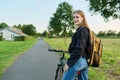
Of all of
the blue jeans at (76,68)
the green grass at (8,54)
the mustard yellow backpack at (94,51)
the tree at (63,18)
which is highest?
the tree at (63,18)

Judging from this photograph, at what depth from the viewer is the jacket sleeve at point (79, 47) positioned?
175 inches

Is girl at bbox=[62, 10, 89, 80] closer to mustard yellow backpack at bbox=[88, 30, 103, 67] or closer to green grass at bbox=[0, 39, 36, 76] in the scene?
mustard yellow backpack at bbox=[88, 30, 103, 67]

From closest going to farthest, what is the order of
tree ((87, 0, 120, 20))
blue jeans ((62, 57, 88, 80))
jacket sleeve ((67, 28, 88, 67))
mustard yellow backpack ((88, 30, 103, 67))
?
jacket sleeve ((67, 28, 88, 67)), blue jeans ((62, 57, 88, 80)), mustard yellow backpack ((88, 30, 103, 67)), tree ((87, 0, 120, 20))

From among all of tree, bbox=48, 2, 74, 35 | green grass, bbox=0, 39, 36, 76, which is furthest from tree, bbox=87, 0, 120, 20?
tree, bbox=48, 2, 74, 35

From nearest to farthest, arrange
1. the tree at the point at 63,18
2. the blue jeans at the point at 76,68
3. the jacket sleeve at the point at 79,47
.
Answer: the jacket sleeve at the point at 79,47
the blue jeans at the point at 76,68
the tree at the point at 63,18

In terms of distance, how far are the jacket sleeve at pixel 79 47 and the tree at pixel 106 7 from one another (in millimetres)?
6308

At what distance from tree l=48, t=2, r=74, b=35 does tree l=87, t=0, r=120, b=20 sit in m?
28.1

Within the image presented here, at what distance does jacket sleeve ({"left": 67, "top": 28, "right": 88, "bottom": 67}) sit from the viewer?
4.46m

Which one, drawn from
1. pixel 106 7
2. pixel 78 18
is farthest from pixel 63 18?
pixel 78 18

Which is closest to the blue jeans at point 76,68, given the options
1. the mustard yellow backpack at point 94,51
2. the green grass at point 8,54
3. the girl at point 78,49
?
the girl at point 78,49

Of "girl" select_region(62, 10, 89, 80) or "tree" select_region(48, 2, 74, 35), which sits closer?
"girl" select_region(62, 10, 89, 80)

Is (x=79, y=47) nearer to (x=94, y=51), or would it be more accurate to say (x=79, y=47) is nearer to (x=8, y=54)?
(x=94, y=51)

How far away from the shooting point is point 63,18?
4031 cm

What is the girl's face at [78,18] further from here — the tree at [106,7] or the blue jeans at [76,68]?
the tree at [106,7]
